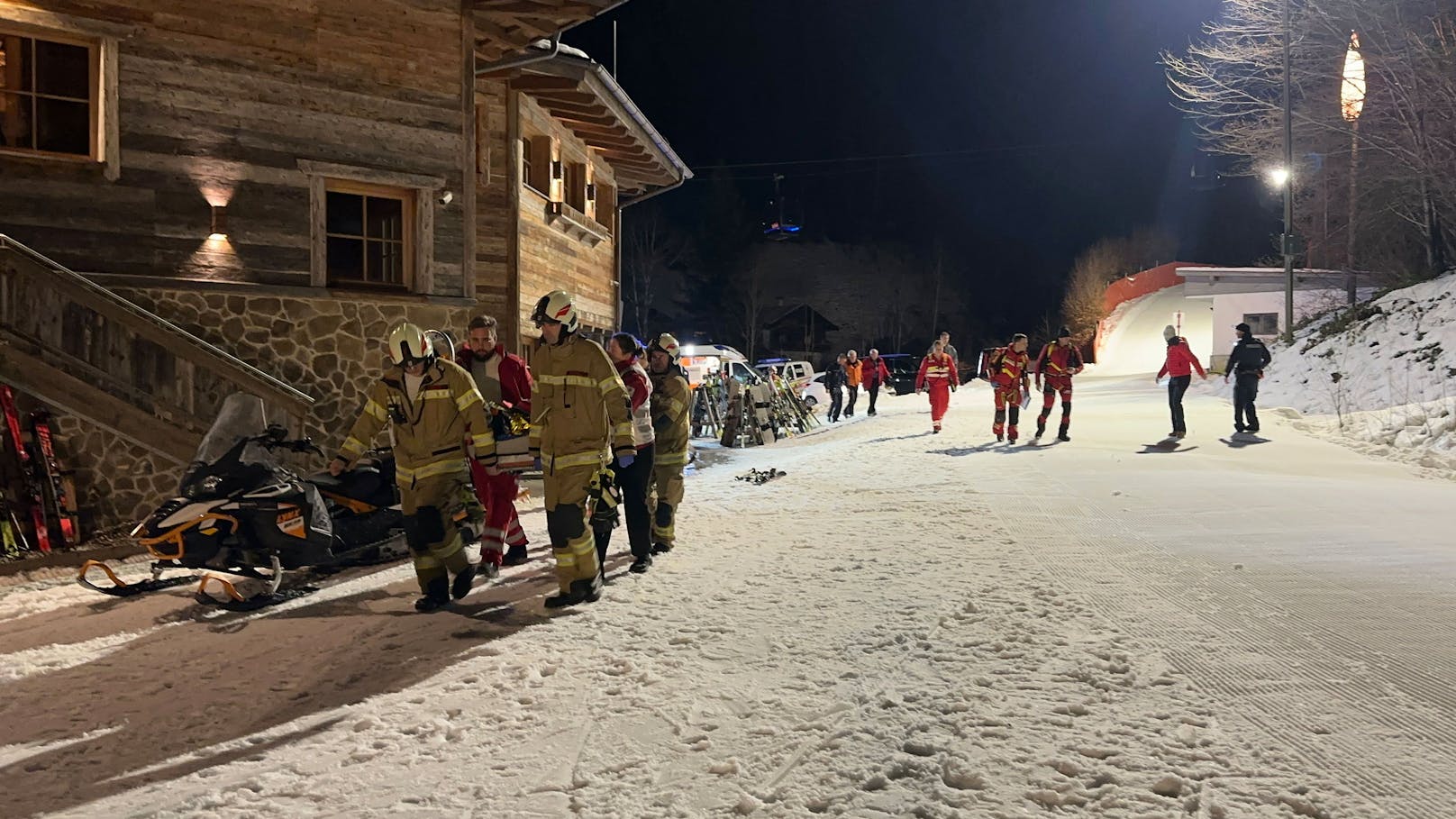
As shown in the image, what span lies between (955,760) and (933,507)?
241 inches

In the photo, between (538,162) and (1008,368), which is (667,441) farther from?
(538,162)

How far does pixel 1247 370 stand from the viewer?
13.7 m

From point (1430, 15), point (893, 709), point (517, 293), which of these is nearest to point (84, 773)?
point (893, 709)

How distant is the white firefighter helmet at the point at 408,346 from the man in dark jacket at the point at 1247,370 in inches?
491

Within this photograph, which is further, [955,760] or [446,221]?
[446,221]

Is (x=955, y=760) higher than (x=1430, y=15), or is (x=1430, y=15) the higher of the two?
(x=1430, y=15)

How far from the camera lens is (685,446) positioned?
766cm

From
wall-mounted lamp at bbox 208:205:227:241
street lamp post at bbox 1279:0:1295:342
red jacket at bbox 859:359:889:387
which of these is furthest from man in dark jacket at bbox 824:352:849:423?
wall-mounted lamp at bbox 208:205:227:241

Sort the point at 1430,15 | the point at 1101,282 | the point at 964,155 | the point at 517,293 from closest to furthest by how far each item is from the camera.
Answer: the point at 517,293
the point at 1430,15
the point at 1101,282
the point at 964,155

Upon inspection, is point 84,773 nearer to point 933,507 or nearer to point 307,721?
point 307,721

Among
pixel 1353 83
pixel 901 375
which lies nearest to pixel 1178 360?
pixel 1353 83

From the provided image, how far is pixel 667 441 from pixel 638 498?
0.88 m

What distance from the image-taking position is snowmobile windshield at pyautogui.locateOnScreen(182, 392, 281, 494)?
6.21m

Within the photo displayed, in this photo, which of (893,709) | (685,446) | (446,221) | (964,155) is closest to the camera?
(893,709)
